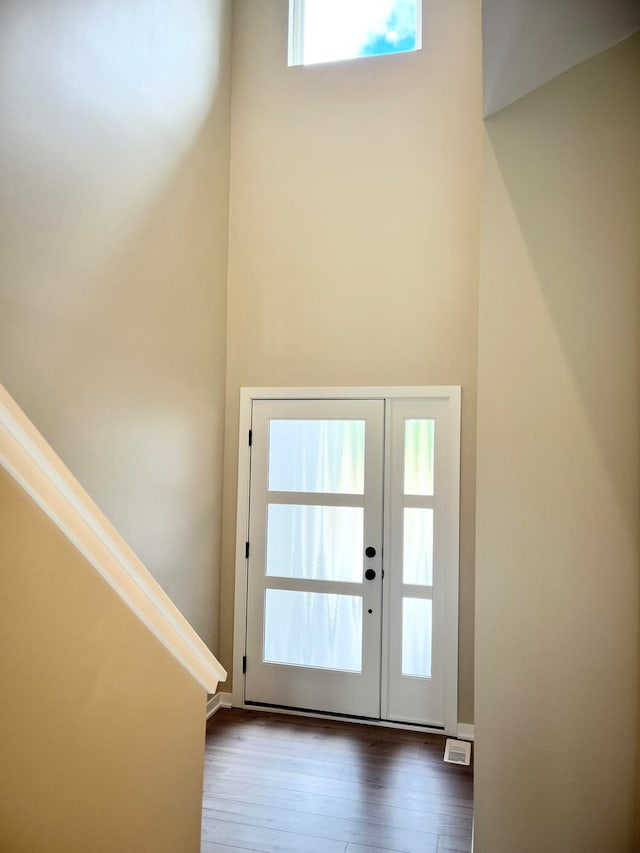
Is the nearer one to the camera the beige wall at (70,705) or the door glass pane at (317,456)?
the beige wall at (70,705)

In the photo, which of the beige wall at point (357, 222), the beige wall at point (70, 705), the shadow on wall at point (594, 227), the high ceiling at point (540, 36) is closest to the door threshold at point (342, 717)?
the beige wall at point (357, 222)

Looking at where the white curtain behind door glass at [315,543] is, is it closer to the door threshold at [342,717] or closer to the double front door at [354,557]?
the double front door at [354,557]

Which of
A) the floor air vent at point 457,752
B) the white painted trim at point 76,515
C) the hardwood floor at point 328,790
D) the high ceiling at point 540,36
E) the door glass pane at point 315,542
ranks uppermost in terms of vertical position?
the high ceiling at point 540,36

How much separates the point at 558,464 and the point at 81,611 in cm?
169

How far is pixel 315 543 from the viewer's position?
14.0 ft

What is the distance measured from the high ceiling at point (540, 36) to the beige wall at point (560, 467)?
2.2 inches

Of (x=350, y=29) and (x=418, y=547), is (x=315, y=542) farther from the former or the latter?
(x=350, y=29)

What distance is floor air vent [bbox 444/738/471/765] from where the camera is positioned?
360 centimetres

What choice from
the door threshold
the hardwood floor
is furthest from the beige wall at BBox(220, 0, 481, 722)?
the hardwood floor

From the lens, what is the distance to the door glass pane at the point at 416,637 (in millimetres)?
4047

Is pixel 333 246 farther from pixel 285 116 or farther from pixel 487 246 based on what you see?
pixel 487 246

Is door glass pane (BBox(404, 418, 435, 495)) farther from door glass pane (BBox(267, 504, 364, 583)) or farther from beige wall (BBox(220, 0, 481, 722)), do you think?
door glass pane (BBox(267, 504, 364, 583))

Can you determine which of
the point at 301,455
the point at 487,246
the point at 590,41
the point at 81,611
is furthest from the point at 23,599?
the point at 301,455

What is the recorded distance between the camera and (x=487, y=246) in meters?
2.46
